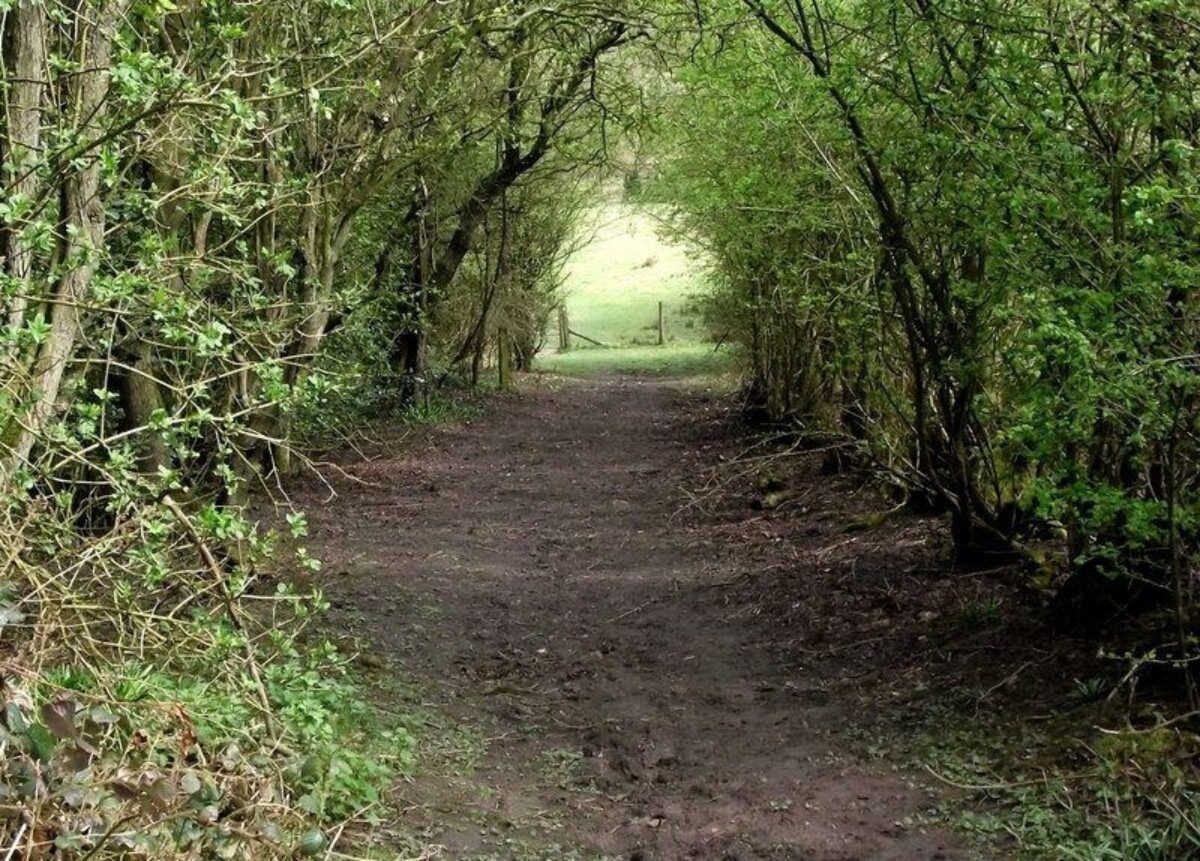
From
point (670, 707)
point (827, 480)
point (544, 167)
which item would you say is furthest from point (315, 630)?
point (544, 167)

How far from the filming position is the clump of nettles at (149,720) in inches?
136

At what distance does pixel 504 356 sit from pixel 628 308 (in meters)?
22.4

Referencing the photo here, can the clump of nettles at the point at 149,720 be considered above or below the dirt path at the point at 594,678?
above

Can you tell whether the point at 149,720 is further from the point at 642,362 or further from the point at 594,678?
the point at 642,362

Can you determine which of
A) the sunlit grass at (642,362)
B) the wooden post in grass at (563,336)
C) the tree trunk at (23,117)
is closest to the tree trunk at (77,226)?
the tree trunk at (23,117)

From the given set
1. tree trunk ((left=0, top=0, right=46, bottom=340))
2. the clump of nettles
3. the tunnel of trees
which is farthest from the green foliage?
tree trunk ((left=0, top=0, right=46, bottom=340))

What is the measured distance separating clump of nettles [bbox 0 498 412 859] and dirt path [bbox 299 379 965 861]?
738 mm

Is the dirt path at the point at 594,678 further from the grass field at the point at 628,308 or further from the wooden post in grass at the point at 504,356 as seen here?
the grass field at the point at 628,308

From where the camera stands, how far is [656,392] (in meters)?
26.7

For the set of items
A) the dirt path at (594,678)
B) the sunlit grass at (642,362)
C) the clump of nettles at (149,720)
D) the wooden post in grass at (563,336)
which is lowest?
the dirt path at (594,678)

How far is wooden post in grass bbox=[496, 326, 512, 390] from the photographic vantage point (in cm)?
2342

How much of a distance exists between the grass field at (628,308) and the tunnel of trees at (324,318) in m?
17.6

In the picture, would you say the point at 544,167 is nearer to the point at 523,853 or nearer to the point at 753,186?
the point at 753,186

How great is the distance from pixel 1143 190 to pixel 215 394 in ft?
24.4
